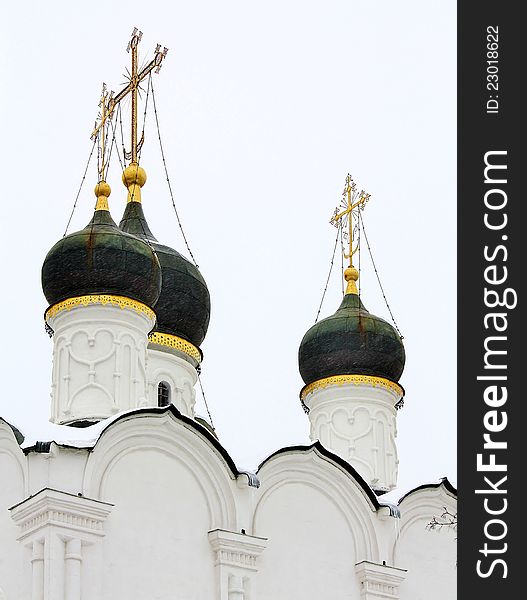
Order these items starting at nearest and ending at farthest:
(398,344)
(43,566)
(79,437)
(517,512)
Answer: (517,512)
(43,566)
(79,437)
(398,344)

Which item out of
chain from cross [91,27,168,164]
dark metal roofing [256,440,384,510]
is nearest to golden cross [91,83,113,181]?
chain from cross [91,27,168,164]

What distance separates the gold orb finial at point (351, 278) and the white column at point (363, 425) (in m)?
1.20

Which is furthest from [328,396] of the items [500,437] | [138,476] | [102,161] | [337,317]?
[500,437]

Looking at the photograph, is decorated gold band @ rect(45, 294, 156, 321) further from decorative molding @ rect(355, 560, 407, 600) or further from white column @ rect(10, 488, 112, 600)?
decorative molding @ rect(355, 560, 407, 600)

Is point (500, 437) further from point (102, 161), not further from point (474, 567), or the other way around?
point (102, 161)

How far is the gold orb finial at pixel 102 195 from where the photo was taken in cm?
1191

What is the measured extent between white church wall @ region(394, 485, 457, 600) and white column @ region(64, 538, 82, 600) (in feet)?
9.40

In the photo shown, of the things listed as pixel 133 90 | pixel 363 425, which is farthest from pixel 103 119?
pixel 363 425

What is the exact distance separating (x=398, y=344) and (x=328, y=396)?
3.00 feet

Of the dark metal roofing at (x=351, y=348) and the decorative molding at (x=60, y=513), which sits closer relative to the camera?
the decorative molding at (x=60, y=513)

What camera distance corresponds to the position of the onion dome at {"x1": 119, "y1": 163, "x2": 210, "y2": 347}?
13.3m

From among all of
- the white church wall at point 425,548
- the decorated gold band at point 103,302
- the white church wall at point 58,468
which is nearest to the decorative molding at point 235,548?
the white church wall at point 58,468

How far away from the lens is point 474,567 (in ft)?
22.1

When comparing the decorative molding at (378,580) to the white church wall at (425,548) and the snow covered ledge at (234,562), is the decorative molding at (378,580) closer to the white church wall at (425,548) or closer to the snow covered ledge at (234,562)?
the white church wall at (425,548)
